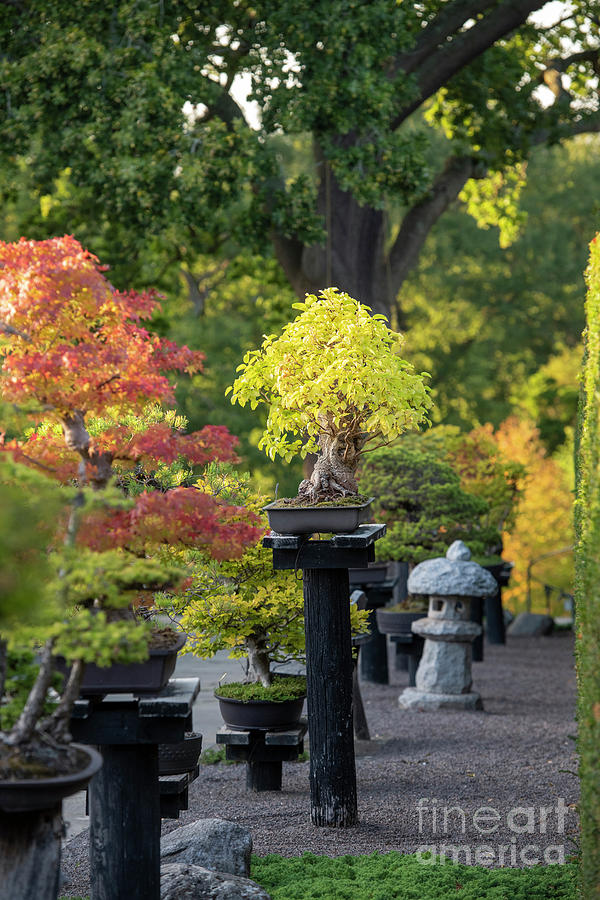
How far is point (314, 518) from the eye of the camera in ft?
19.5

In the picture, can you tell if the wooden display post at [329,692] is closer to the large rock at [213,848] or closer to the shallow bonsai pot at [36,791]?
the large rock at [213,848]

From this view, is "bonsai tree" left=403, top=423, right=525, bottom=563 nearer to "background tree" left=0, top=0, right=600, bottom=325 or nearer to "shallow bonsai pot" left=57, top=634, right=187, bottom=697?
"background tree" left=0, top=0, right=600, bottom=325

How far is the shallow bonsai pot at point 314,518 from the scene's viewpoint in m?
5.91

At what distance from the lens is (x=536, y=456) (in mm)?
20812

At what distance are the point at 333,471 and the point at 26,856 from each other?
328cm

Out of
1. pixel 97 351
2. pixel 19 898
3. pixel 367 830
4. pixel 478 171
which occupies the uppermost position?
pixel 478 171

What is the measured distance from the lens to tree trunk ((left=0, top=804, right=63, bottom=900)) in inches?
131

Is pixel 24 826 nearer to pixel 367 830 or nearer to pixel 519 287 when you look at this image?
pixel 367 830

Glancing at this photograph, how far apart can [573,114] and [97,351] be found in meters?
12.6

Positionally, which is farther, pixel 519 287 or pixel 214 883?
pixel 519 287

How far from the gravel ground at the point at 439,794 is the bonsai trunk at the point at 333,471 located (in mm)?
2017

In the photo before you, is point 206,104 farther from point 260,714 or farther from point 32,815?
point 32,815

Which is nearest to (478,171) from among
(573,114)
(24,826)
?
(573,114)

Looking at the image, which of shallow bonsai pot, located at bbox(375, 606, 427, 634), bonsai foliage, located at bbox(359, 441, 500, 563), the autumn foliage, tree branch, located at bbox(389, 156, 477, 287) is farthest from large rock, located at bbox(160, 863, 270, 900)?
tree branch, located at bbox(389, 156, 477, 287)
